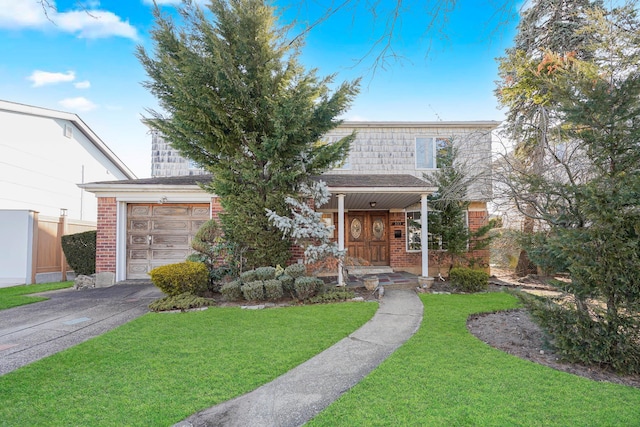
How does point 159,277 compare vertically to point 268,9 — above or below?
below

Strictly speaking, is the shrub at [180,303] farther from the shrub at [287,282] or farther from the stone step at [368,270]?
the stone step at [368,270]

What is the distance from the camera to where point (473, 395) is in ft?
9.52

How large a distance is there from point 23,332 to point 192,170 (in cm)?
908

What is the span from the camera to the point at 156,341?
438 centimetres

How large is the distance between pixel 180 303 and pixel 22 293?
491 centimetres

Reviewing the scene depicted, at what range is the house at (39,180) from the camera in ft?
29.8

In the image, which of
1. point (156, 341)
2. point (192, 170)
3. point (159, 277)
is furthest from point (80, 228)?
point (156, 341)

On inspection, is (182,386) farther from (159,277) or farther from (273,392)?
(159,277)

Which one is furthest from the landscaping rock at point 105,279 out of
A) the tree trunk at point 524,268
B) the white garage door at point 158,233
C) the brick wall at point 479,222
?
the tree trunk at point 524,268

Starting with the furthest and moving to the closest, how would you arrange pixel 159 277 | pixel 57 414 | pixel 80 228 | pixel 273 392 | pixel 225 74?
pixel 80 228 → pixel 225 74 → pixel 159 277 → pixel 273 392 → pixel 57 414

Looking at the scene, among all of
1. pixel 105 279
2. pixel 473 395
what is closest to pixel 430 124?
pixel 473 395

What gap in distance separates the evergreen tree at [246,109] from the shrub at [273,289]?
3.30 feet

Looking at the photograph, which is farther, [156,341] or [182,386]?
[156,341]

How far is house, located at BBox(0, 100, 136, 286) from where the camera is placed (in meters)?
9.09
